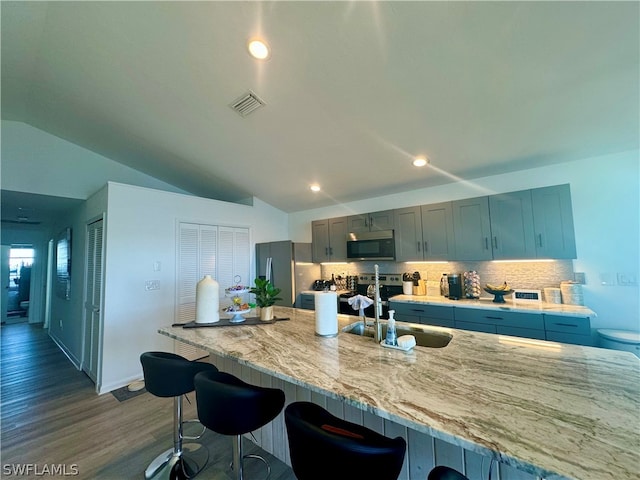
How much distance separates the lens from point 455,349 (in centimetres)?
140

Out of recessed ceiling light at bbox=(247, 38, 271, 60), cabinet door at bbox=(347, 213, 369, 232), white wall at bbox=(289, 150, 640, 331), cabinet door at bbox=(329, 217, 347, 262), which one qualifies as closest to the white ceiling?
recessed ceiling light at bbox=(247, 38, 271, 60)

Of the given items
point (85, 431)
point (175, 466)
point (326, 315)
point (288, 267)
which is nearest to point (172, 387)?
point (175, 466)

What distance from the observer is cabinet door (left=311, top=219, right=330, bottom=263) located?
14.8 ft

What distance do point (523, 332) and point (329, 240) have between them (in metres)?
2.84

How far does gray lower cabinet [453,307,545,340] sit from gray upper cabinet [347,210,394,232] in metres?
1.51

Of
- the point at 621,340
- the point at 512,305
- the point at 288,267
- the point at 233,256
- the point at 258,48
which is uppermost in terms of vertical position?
the point at 258,48

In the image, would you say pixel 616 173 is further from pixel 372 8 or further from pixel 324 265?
pixel 324 265

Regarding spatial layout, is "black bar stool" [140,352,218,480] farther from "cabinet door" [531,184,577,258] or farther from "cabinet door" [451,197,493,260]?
"cabinet door" [531,184,577,258]

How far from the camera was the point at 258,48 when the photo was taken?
77.9 inches

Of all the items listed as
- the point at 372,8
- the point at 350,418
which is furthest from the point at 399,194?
the point at 350,418

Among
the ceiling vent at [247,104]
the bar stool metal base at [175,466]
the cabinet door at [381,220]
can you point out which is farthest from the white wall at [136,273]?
the cabinet door at [381,220]

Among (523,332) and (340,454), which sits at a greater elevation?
(340,454)

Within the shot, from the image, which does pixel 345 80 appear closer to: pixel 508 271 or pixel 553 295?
pixel 508 271

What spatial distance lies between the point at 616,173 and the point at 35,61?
5932 mm
